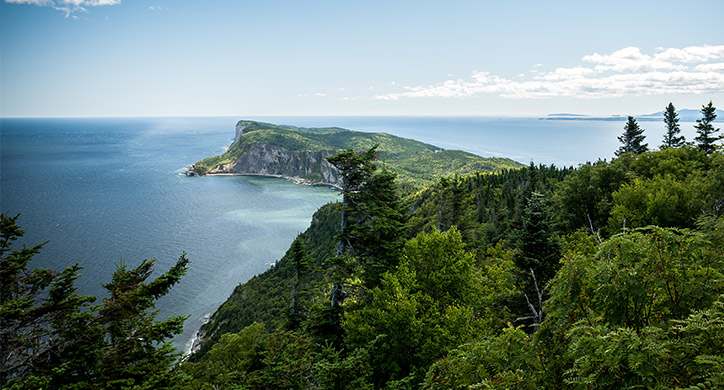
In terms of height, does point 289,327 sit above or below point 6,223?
below

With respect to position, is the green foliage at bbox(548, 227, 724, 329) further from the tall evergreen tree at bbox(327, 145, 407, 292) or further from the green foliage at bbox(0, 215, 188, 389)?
the tall evergreen tree at bbox(327, 145, 407, 292)

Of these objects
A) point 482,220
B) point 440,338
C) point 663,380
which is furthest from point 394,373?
point 482,220

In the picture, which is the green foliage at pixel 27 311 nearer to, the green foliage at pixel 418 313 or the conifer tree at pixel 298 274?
the green foliage at pixel 418 313

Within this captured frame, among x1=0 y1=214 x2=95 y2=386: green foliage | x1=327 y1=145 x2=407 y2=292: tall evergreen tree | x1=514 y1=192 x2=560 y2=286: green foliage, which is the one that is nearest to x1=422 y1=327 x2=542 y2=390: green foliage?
x1=0 y1=214 x2=95 y2=386: green foliage

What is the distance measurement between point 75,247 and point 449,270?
342ft

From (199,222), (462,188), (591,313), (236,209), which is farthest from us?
(236,209)

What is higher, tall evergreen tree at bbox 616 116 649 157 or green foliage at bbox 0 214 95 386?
tall evergreen tree at bbox 616 116 649 157

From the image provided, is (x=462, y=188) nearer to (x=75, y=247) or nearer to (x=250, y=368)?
(x=250, y=368)

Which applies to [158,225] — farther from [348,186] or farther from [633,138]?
[633,138]

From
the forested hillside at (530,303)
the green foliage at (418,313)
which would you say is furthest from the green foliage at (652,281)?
the green foliage at (418,313)

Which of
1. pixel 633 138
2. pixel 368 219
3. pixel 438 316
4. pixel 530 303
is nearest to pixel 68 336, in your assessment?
pixel 368 219

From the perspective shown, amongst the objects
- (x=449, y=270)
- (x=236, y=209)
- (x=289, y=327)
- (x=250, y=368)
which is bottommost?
(x=236, y=209)

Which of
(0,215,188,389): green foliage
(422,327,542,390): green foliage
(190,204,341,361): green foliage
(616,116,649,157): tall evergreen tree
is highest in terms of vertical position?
(616,116,649,157): tall evergreen tree

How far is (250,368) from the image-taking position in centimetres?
2061
